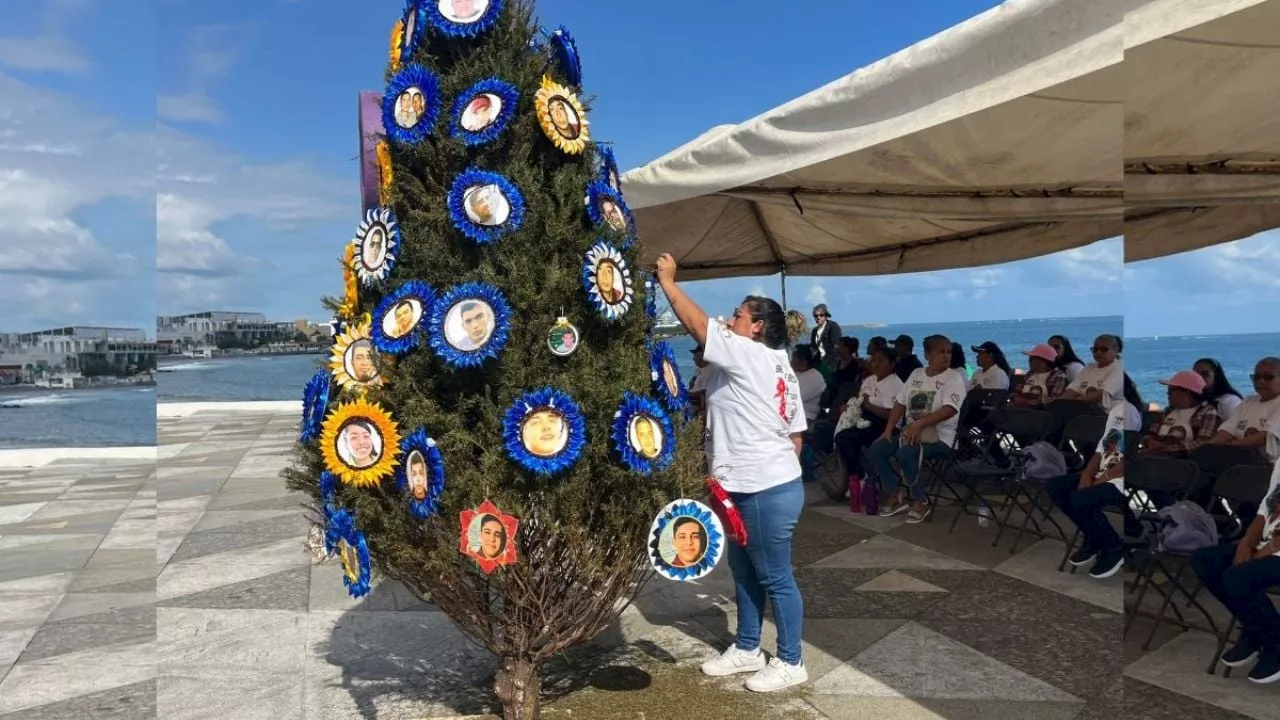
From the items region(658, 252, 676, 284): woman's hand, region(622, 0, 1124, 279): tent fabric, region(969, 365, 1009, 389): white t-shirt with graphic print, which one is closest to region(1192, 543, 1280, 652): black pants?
region(622, 0, 1124, 279): tent fabric

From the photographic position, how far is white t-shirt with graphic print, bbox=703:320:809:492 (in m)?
3.17

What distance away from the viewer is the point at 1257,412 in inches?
185

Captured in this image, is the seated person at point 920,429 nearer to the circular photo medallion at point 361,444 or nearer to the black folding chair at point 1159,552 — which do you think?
the black folding chair at point 1159,552

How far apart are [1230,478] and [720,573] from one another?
270 centimetres

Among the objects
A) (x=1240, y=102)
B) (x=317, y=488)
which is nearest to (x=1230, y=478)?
(x=1240, y=102)

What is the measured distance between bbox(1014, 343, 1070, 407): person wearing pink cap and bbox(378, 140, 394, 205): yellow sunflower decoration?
5.84 meters

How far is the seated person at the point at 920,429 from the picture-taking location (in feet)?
19.6

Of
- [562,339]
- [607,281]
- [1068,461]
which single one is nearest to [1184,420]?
[1068,461]

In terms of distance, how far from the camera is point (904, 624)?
407 cm

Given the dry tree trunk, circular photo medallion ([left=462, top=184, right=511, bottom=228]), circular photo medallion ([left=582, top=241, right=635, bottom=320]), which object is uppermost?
circular photo medallion ([left=462, top=184, right=511, bottom=228])

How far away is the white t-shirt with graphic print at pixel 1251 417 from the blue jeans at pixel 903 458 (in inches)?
66.6

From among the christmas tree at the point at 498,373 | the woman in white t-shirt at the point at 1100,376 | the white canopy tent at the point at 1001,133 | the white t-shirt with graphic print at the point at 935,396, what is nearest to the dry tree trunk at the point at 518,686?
the christmas tree at the point at 498,373

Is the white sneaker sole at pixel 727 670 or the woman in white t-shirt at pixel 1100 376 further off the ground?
the woman in white t-shirt at pixel 1100 376

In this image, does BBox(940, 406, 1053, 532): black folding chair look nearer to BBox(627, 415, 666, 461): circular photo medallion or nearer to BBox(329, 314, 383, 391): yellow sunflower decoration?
BBox(627, 415, 666, 461): circular photo medallion
